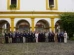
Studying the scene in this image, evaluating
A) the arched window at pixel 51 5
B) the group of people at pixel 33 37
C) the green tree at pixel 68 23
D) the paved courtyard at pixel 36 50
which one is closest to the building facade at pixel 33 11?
the arched window at pixel 51 5

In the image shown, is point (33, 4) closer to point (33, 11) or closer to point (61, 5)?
point (33, 11)

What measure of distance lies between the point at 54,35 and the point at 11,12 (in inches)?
372

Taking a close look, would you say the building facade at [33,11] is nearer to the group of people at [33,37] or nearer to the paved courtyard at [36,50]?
the group of people at [33,37]

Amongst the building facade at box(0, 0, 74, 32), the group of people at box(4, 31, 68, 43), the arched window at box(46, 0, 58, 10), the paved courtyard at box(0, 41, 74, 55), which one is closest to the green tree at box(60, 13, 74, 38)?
the building facade at box(0, 0, 74, 32)

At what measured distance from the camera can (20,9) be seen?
38594 millimetres

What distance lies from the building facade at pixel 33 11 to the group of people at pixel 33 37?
6408 millimetres

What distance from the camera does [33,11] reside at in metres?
38.4

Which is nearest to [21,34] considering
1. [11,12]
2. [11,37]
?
[11,37]

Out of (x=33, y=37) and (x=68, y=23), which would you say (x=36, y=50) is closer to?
(x=33, y=37)

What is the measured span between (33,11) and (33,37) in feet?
26.9

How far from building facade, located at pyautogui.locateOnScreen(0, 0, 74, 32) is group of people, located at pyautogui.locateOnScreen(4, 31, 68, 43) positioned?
641 centimetres

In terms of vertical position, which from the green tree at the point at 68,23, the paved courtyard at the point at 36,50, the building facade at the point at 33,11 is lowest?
the paved courtyard at the point at 36,50

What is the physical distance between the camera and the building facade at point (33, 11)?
3797cm

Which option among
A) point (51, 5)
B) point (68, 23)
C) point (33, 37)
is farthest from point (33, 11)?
point (33, 37)
